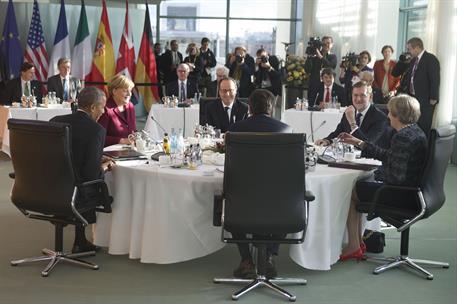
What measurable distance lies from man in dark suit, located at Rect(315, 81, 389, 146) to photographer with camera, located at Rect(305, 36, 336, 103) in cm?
385

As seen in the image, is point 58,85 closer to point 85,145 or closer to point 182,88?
point 182,88

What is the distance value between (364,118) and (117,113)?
6.97 feet

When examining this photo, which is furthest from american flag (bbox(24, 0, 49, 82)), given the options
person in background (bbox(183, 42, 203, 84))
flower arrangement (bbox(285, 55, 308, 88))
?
flower arrangement (bbox(285, 55, 308, 88))

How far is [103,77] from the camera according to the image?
1152 cm

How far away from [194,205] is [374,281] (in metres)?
1.33

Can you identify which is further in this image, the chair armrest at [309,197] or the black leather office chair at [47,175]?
the black leather office chair at [47,175]

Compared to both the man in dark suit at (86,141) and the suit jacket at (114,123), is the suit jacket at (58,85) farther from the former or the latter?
the man in dark suit at (86,141)

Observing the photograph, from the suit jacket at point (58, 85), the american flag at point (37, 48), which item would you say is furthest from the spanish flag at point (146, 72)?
the suit jacket at point (58, 85)

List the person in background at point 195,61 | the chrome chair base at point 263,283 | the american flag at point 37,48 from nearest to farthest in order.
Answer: the chrome chair base at point 263,283 < the american flag at point 37,48 < the person in background at point 195,61

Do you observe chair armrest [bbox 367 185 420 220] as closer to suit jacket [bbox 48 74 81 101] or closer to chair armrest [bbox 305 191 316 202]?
chair armrest [bbox 305 191 316 202]

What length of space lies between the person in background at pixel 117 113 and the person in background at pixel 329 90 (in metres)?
3.76

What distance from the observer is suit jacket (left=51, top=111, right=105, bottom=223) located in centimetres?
441

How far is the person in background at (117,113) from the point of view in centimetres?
573

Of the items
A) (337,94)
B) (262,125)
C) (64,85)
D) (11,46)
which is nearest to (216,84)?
(337,94)
